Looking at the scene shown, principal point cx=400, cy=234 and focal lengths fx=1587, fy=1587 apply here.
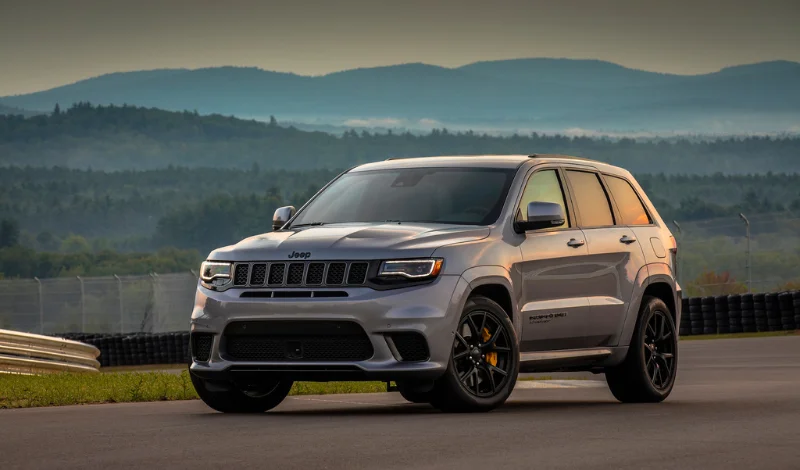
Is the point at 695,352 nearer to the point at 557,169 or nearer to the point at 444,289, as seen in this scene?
the point at 557,169

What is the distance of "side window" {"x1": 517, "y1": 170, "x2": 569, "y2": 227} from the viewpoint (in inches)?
506

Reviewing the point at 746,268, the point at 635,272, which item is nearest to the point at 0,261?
the point at 746,268

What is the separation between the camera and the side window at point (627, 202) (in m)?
14.3

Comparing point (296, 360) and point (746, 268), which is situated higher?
point (296, 360)

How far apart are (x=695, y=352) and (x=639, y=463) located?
60.5 ft

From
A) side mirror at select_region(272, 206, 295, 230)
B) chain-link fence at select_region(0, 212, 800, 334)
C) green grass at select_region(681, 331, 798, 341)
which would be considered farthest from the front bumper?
chain-link fence at select_region(0, 212, 800, 334)

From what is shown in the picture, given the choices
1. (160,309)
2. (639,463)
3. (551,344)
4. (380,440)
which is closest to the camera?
(639,463)

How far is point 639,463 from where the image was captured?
28.1ft

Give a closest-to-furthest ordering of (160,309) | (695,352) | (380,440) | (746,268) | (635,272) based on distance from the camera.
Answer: (380,440) → (635,272) → (695,352) → (746,268) → (160,309)

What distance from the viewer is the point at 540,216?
12352 mm

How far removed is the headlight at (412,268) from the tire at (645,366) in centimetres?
283

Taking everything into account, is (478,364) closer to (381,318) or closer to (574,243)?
(381,318)

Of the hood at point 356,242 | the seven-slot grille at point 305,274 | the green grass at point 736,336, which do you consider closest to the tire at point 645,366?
the hood at point 356,242

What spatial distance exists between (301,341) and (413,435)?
179 cm
